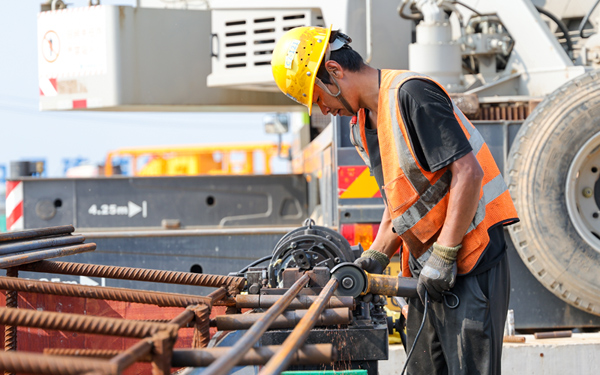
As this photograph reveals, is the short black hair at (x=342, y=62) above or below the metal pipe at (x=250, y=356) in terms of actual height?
above

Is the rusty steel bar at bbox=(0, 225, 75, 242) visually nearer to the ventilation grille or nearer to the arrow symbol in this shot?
the ventilation grille

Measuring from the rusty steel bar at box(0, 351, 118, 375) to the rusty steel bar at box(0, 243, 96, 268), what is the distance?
1.01 m

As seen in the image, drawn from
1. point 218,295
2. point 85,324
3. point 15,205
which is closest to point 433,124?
point 218,295

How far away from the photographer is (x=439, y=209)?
7.73 ft

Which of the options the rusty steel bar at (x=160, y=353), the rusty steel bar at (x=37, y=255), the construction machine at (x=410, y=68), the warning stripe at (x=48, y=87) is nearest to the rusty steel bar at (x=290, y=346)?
the rusty steel bar at (x=160, y=353)

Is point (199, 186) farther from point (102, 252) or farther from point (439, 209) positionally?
point (439, 209)

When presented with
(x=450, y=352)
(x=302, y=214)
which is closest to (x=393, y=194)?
(x=450, y=352)

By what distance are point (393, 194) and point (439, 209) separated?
0.55 ft

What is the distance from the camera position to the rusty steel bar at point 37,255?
222 cm

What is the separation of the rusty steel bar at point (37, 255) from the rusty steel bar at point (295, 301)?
70 centimetres

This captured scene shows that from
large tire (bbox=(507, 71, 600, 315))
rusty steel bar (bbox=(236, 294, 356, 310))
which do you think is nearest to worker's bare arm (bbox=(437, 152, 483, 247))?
rusty steel bar (bbox=(236, 294, 356, 310))

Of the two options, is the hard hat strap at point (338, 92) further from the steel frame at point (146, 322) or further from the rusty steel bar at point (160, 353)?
the rusty steel bar at point (160, 353)

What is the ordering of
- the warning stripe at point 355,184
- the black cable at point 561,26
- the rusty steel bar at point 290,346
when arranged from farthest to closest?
the black cable at point 561,26 → the warning stripe at point 355,184 → the rusty steel bar at point 290,346

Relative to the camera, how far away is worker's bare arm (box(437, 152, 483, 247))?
221 cm
